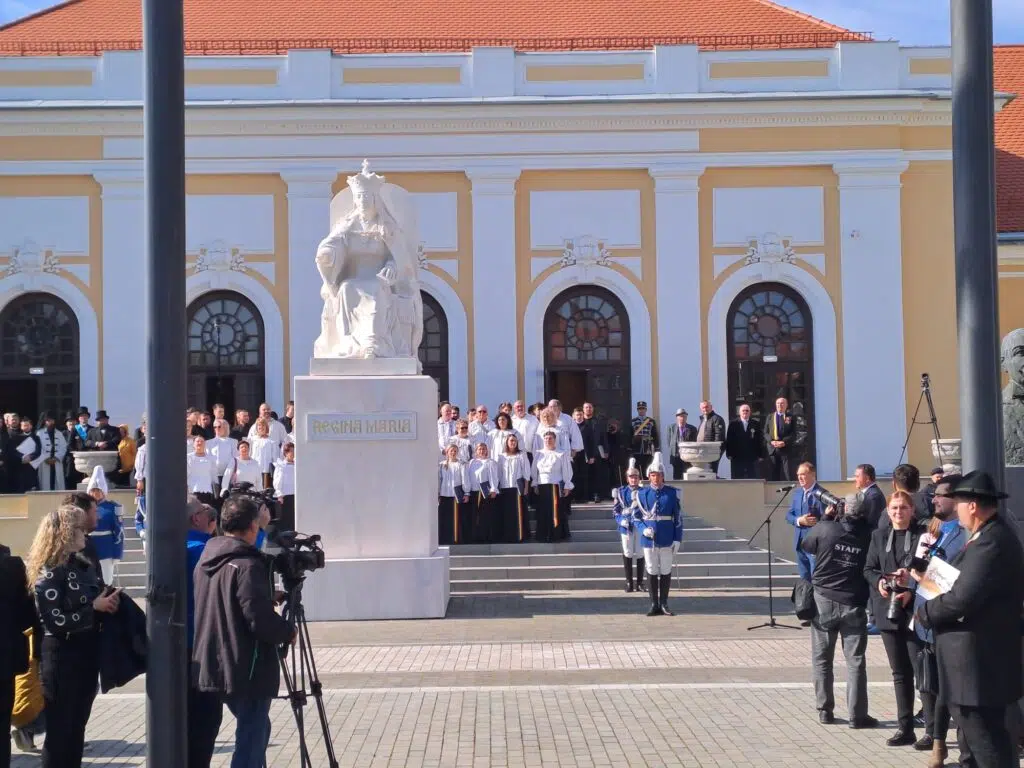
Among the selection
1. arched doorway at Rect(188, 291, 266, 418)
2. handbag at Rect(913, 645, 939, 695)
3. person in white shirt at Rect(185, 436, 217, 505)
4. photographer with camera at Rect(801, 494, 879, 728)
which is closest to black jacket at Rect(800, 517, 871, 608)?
photographer with camera at Rect(801, 494, 879, 728)

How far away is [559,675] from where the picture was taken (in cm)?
1142

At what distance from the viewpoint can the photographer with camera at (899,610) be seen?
8.87 meters

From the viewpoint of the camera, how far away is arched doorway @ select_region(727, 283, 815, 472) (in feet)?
89.5

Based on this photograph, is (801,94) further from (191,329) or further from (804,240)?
(191,329)

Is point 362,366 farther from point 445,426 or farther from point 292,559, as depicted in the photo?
point 292,559

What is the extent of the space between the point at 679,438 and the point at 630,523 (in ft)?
21.4

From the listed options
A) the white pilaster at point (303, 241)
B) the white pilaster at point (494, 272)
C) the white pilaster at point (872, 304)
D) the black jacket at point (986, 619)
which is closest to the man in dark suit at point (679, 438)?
the white pilaster at point (494, 272)

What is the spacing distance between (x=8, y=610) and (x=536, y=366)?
20347 mm

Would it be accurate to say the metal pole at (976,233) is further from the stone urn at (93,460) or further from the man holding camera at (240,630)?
the stone urn at (93,460)

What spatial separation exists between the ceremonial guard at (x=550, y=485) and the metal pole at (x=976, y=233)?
1123 cm

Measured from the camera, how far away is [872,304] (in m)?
27.1

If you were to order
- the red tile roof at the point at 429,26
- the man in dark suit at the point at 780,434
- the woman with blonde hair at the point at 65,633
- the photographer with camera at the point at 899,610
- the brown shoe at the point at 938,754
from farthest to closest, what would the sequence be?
the red tile roof at the point at 429,26, the man in dark suit at the point at 780,434, the photographer with camera at the point at 899,610, the brown shoe at the point at 938,754, the woman with blonde hair at the point at 65,633

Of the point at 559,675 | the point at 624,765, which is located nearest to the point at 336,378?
the point at 559,675

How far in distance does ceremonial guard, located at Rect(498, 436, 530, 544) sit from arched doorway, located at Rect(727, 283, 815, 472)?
29.8 ft
